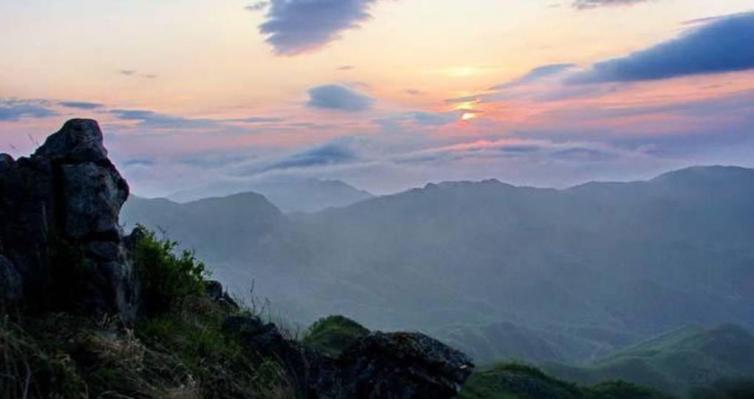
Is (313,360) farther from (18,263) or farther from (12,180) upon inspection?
(12,180)

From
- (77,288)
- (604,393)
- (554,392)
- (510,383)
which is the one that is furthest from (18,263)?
(604,393)

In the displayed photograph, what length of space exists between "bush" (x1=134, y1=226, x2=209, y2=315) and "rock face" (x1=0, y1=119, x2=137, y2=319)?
0.96m

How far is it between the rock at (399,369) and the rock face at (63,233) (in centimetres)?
451

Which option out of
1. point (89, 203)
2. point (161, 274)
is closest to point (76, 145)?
point (89, 203)

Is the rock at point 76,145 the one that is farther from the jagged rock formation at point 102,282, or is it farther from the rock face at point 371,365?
the rock face at point 371,365

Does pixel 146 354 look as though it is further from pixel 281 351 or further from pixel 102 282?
pixel 281 351

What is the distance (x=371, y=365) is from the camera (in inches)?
601

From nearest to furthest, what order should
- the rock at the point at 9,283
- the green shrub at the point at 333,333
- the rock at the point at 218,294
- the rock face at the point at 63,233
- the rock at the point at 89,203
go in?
the rock at the point at 9,283 < the rock face at the point at 63,233 < the rock at the point at 89,203 < the rock at the point at 218,294 < the green shrub at the point at 333,333

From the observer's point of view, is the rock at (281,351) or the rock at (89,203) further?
the rock at (89,203)

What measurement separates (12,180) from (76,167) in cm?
135

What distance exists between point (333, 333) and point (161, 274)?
13.9 m

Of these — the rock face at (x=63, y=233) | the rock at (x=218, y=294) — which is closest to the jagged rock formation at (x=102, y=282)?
the rock face at (x=63, y=233)

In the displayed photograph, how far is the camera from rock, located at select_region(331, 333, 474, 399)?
1483cm

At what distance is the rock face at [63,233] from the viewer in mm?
13828
